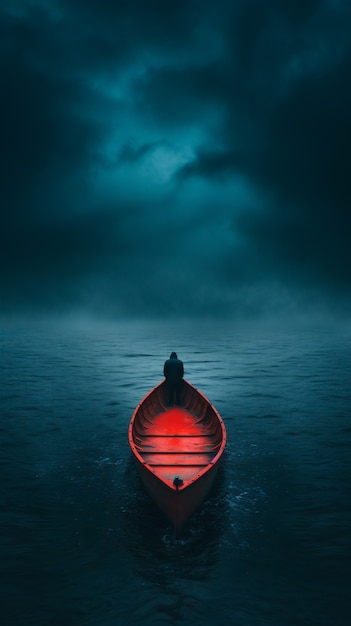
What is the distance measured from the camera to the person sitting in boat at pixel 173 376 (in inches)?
687

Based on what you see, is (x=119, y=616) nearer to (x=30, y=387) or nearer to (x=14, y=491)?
(x=14, y=491)

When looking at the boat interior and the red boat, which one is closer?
the red boat

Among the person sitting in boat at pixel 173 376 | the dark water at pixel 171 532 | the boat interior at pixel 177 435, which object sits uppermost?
the person sitting in boat at pixel 173 376

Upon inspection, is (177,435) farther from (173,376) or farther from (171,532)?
(171,532)

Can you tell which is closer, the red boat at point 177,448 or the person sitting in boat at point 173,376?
Answer: the red boat at point 177,448

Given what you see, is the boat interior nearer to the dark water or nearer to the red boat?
the red boat

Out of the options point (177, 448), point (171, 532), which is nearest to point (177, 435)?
point (177, 448)

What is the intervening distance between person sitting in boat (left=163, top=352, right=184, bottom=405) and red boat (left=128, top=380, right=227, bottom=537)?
0.48 meters

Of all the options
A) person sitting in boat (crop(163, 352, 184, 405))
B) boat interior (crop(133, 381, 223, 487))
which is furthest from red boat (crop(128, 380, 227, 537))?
person sitting in boat (crop(163, 352, 184, 405))

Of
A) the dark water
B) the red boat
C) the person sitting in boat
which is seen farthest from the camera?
the person sitting in boat

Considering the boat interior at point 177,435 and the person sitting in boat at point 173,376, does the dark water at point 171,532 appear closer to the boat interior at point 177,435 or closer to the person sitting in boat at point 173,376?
the boat interior at point 177,435

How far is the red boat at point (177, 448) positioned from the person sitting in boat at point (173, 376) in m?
0.48

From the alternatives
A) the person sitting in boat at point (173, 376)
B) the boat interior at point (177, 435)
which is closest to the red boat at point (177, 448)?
the boat interior at point (177, 435)

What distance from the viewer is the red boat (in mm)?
9359
